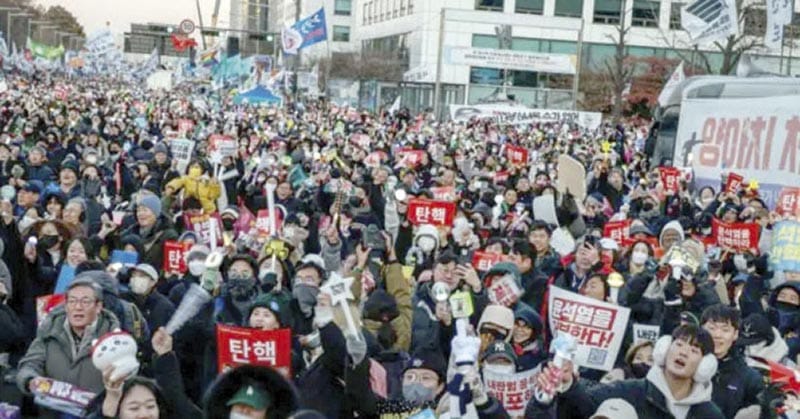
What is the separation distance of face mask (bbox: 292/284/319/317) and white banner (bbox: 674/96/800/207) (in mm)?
11450

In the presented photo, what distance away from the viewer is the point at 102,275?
19.9ft

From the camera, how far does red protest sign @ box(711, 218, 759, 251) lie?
→ 11680mm

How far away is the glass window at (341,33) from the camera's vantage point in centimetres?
9019

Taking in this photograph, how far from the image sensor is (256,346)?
5750 mm

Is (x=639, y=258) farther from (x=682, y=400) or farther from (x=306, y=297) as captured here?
(x=682, y=400)

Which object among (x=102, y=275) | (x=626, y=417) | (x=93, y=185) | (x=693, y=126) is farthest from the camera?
(x=693, y=126)

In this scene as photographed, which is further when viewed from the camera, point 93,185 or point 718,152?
point 718,152

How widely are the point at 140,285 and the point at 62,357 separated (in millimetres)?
1575

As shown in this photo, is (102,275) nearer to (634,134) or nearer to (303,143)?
(303,143)

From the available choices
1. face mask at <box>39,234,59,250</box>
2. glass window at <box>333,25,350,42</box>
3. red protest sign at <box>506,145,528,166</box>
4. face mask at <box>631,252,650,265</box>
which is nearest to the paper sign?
face mask at <box>631,252,650,265</box>

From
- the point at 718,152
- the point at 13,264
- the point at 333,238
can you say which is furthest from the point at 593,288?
the point at 718,152

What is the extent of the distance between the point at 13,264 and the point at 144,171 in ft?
25.6

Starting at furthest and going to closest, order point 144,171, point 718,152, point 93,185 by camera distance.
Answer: point 718,152 < point 144,171 < point 93,185

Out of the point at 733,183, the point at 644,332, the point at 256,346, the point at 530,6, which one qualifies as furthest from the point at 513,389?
the point at 530,6
